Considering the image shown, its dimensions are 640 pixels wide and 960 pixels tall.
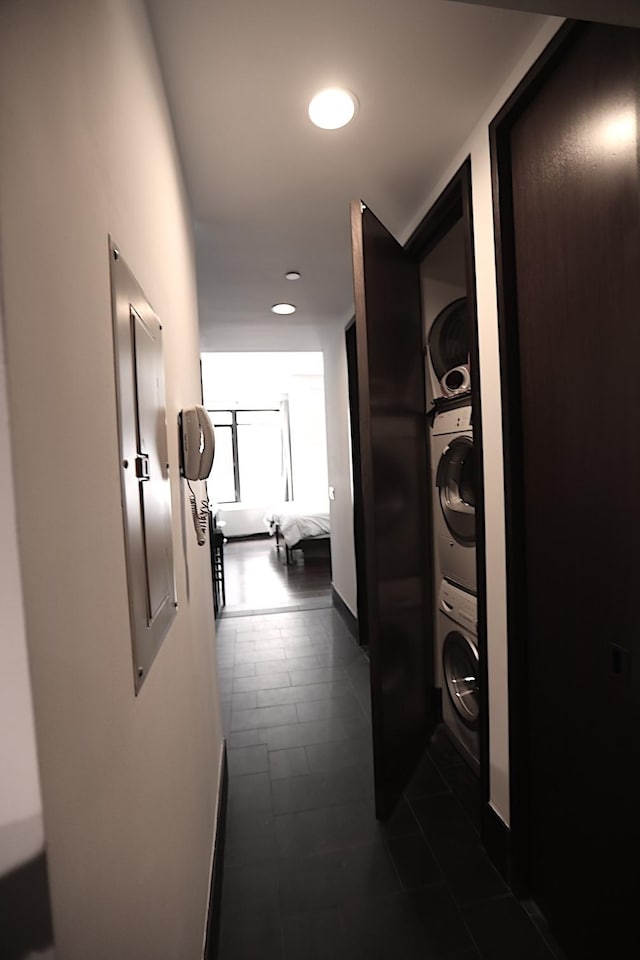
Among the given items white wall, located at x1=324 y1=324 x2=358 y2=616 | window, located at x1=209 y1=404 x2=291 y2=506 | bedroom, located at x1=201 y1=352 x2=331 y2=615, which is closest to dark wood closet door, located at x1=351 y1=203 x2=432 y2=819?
white wall, located at x1=324 y1=324 x2=358 y2=616

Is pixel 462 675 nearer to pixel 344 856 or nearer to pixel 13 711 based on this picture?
pixel 344 856

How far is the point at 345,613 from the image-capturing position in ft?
13.3

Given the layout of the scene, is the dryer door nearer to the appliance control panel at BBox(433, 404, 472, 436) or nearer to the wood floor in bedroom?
the appliance control panel at BBox(433, 404, 472, 436)

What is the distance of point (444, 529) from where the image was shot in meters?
2.28

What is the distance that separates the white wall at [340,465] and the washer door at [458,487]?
55.6 inches

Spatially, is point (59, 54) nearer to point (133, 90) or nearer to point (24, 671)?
point (133, 90)

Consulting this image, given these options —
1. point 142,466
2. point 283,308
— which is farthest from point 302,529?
point 142,466

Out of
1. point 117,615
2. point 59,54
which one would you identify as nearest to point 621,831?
point 117,615

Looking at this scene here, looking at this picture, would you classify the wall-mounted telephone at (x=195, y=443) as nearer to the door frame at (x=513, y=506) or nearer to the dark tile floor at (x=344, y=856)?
the door frame at (x=513, y=506)

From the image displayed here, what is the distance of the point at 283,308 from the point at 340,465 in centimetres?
141

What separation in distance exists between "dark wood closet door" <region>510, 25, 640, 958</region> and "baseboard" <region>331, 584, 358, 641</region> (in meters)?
2.30

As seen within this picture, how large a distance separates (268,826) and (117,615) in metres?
1.71

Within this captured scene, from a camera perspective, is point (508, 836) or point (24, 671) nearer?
point (24, 671)

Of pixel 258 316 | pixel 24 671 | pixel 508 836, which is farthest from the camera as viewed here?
pixel 258 316
